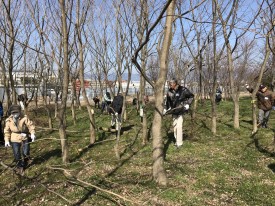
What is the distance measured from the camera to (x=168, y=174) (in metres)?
6.15

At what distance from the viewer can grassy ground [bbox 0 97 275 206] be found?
5.16 metres

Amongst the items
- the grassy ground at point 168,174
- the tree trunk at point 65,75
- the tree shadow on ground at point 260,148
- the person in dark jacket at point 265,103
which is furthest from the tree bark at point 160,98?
the person in dark jacket at point 265,103

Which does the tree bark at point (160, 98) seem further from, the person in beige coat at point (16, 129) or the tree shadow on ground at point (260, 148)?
the tree shadow on ground at point (260, 148)

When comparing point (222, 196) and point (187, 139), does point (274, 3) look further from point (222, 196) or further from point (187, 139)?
point (222, 196)

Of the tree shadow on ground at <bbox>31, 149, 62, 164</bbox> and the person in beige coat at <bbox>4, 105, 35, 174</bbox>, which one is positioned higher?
the person in beige coat at <bbox>4, 105, 35, 174</bbox>

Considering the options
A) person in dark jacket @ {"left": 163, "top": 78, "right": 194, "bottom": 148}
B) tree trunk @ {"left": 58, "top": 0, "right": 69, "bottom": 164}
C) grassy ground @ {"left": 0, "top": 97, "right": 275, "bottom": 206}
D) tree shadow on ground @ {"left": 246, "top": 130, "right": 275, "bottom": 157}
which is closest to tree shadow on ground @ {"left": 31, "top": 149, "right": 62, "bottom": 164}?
grassy ground @ {"left": 0, "top": 97, "right": 275, "bottom": 206}

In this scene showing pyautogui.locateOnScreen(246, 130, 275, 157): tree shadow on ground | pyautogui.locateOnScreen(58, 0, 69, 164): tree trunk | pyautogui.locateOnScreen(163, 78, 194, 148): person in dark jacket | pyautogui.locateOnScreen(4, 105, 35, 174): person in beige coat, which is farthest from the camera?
pyautogui.locateOnScreen(163, 78, 194, 148): person in dark jacket

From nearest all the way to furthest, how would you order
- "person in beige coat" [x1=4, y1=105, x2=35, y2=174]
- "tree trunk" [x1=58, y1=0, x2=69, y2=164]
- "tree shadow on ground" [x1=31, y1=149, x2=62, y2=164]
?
"tree trunk" [x1=58, y1=0, x2=69, y2=164]
"person in beige coat" [x1=4, y1=105, x2=35, y2=174]
"tree shadow on ground" [x1=31, y1=149, x2=62, y2=164]

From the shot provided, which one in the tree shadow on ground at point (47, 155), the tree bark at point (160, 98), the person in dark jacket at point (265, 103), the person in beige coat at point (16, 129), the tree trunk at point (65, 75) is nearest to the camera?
the tree bark at point (160, 98)

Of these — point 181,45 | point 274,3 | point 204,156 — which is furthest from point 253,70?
point 204,156

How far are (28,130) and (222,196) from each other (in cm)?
456

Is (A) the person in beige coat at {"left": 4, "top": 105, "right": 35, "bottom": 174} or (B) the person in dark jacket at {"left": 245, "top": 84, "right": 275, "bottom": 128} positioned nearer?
(A) the person in beige coat at {"left": 4, "top": 105, "right": 35, "bottom": 174}

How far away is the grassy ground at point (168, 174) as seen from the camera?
16.9ft

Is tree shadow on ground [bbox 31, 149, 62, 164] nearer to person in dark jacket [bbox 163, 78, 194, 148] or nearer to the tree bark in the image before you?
person in dark jacket [bbox 163, 78, 194, 148]
